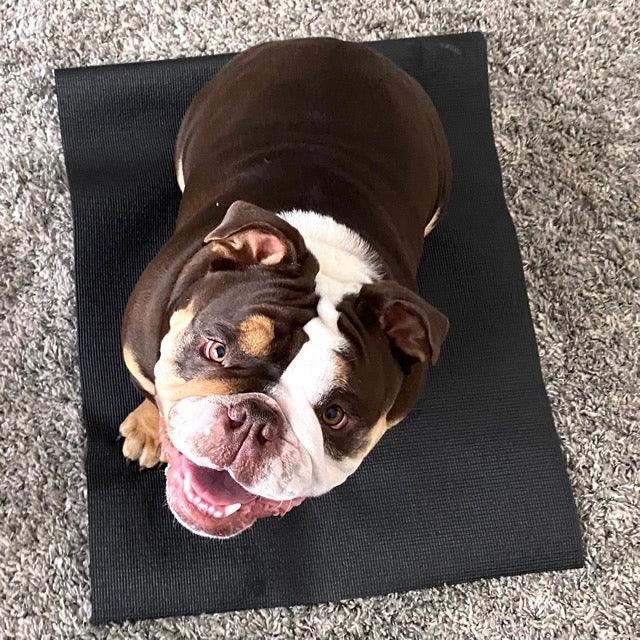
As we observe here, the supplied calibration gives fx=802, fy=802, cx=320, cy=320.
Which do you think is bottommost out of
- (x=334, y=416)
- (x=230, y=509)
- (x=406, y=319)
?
(x=230, y=509)

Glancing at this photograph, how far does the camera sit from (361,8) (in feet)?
9.14

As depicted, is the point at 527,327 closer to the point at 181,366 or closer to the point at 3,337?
the point at 181,366

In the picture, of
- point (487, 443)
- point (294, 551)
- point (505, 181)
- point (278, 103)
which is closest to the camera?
point (278, 103)

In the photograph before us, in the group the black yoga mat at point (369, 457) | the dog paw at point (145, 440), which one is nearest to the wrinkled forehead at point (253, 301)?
the dog paw at point (145, 440)

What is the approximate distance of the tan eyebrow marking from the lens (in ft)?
4.66

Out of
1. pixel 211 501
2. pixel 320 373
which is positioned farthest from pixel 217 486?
pixel 320 373

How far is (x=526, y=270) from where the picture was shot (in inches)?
101

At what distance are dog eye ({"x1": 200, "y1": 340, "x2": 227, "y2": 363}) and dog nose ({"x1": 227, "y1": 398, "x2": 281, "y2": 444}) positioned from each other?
10 centimetres

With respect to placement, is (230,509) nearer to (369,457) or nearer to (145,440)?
(145,440)

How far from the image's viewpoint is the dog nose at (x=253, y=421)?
140 centimetres

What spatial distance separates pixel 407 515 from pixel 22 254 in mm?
1321

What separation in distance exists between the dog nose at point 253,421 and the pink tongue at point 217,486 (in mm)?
183

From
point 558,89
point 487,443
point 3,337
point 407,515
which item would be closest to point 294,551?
point 407,515

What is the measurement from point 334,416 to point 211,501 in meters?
0.31
